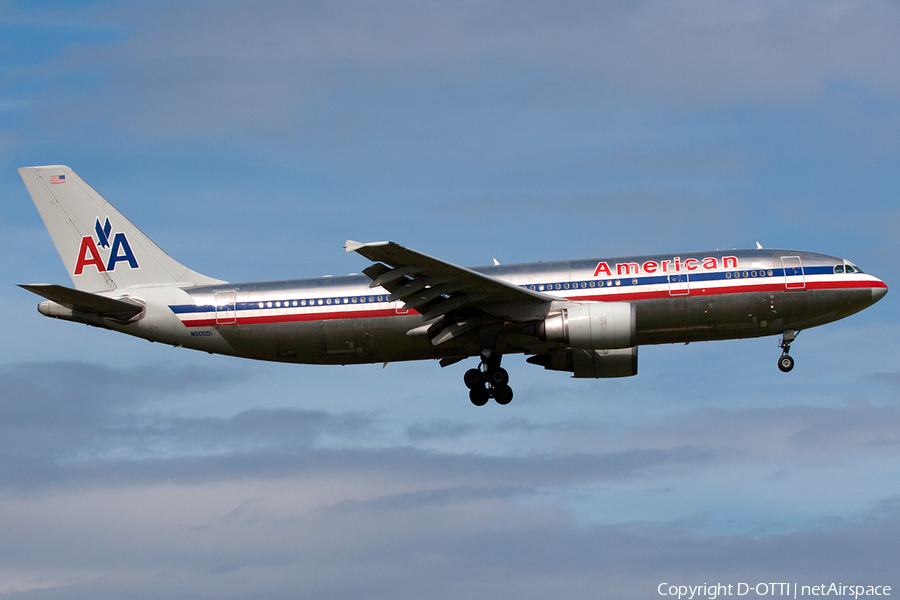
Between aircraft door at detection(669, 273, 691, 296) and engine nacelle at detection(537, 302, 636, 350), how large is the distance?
184 centimetres

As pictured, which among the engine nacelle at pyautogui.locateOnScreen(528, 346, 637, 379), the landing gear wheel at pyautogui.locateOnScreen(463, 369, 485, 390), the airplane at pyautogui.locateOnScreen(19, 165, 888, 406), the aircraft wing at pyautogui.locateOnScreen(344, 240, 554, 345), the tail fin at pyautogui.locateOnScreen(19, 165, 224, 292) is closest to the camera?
the aircraft wing at pyautogui.locateOnScreen(344, 240, 554, 345)

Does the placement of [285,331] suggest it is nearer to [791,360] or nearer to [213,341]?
[213,341]

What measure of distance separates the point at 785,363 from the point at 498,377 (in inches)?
399

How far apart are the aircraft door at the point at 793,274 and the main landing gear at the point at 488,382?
1009 centimetres

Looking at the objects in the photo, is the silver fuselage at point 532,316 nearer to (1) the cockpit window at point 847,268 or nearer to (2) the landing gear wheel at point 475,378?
(1) the cockpit window at point 847,268

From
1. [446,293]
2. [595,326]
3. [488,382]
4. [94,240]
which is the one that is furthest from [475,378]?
[94,240]

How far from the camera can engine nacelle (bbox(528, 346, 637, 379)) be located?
37.1 m

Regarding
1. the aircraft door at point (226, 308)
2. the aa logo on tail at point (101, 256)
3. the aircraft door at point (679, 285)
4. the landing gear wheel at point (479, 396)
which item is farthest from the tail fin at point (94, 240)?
the aircraft door at point (679, 285)

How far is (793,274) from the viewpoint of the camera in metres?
34.8

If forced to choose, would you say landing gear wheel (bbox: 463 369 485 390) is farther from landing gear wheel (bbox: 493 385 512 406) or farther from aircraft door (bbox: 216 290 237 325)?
aircraft door (bbox: 216 290 237 325)

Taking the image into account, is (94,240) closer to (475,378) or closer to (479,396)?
(475,378)

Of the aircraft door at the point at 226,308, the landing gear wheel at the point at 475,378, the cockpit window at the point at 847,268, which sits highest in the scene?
the cockpit window at the point at 847,268

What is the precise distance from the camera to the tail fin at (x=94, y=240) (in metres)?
38.1

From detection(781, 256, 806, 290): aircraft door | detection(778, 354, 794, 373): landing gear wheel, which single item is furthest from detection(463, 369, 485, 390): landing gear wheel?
detection(781, 256, 806, 290): aircraft door
